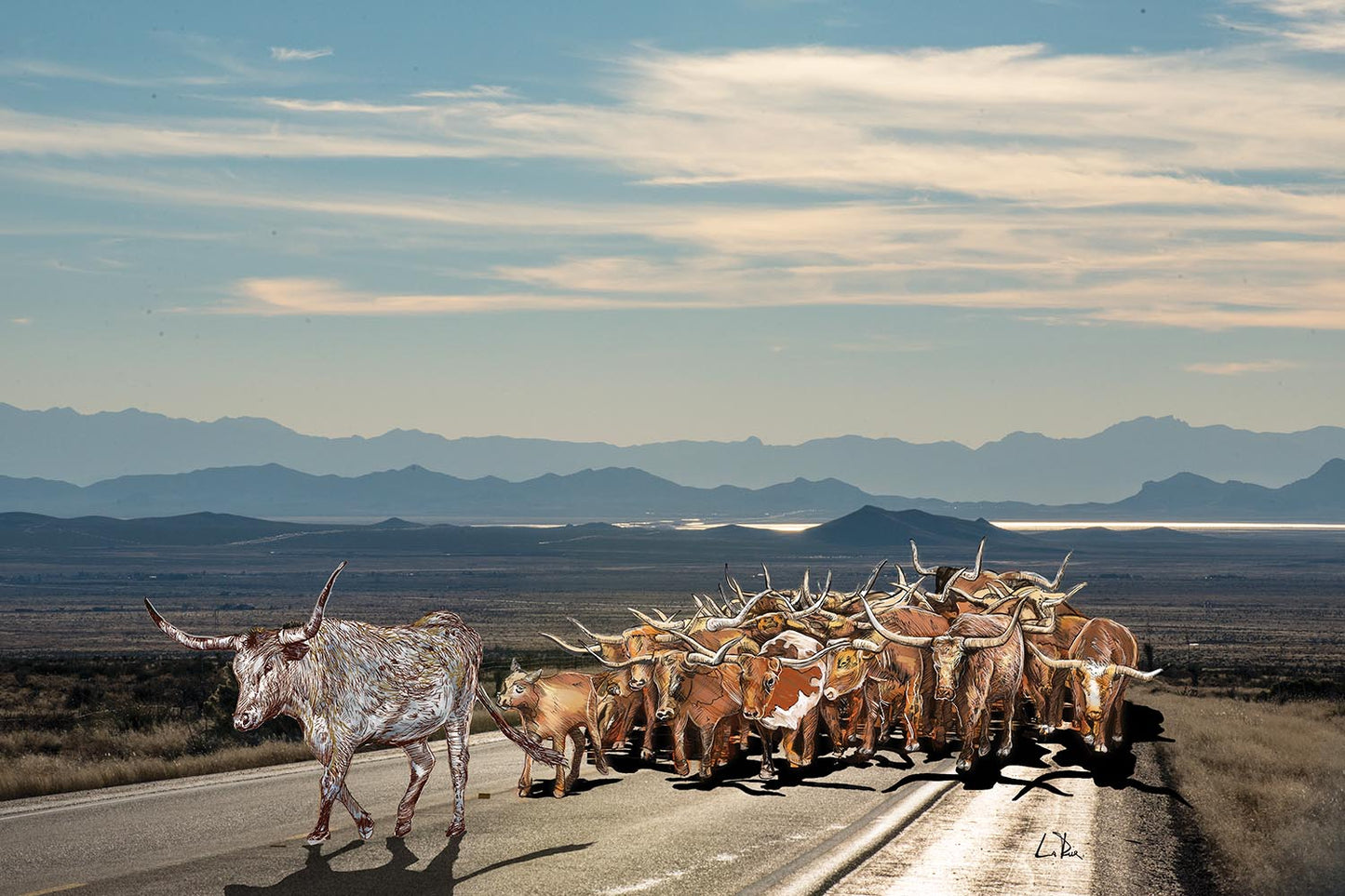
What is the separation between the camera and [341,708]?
11398mm

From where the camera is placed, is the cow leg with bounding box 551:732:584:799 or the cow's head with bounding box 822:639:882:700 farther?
the cow's head with bounding box 822:639:882:700

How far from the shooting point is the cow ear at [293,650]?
11000 millimetres

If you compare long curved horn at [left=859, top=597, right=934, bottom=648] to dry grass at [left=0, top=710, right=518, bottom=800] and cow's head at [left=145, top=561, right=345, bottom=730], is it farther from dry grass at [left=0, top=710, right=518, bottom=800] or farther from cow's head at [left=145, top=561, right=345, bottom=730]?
cow's head at [left=145, top=561, right=345, bottom=730]

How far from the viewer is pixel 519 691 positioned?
53.4 ft

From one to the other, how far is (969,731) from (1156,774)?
9.21ft

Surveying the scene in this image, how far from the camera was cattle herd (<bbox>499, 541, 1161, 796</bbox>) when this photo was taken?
18984 millimetres

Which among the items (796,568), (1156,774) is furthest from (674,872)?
(796,568)

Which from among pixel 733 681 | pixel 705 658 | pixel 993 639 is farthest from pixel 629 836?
pixel 993 639

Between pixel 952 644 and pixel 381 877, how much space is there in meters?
9.38

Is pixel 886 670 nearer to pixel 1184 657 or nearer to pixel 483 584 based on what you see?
pixel 1184 657

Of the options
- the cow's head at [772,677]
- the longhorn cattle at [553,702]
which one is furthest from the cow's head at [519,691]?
the cow's head at [772,677]

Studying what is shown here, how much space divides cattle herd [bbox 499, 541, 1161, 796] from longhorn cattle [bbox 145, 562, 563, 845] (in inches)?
150
